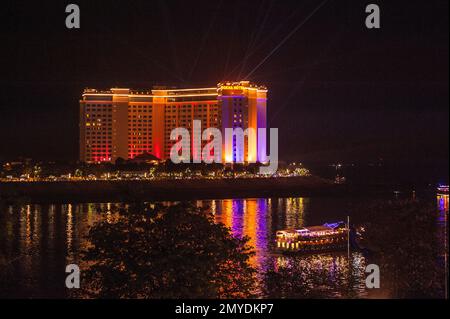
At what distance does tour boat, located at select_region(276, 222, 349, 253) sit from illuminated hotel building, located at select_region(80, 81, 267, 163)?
29.2 metres

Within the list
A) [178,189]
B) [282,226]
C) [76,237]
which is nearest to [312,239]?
[282,226]

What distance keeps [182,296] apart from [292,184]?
115ft

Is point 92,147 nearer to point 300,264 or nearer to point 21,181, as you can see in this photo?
point 21,181

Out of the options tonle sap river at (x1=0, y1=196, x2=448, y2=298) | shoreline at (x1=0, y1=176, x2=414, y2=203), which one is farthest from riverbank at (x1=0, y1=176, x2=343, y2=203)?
tonle sap river at (x1=0, y1=196, x2=448, y2=298)

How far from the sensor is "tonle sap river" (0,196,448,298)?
11.4 m

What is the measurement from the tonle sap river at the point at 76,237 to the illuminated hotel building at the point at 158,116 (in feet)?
52.2

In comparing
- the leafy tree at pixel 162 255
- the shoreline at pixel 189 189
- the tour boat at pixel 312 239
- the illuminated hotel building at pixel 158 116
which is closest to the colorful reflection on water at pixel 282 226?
the tour boat at pixel 312 239

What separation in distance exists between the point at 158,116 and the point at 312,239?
119 feet

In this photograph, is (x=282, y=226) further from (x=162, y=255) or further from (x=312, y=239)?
(x=162, y=255)

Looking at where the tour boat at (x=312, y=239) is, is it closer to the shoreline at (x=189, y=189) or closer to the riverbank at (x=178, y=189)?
the shoreline at (x=189, y=189)

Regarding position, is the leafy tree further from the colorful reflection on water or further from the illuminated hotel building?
the illuminated hotel building

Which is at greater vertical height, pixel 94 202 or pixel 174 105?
pixel 174 105
